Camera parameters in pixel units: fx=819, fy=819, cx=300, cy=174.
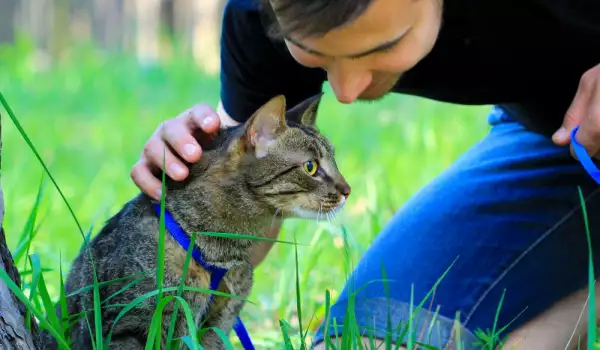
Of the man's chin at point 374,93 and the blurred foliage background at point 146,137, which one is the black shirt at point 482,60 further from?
the blurred foliage background at point 146,137

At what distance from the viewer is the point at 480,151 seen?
2.37 m

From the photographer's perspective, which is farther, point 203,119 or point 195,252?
point 203,119

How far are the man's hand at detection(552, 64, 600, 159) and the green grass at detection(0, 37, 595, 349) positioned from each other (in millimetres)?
420

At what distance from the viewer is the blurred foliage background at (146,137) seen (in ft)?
7.95

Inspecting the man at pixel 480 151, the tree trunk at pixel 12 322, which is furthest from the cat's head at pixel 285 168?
the tree trunk at pixel 12 322

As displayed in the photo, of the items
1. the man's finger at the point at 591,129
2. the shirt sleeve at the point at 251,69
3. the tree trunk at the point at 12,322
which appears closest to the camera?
the tree trunk at the point at 12,322

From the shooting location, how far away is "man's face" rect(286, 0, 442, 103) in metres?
1.39

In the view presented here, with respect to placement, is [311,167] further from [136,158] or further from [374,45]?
[136,158]

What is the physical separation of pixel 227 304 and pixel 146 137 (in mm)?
2600

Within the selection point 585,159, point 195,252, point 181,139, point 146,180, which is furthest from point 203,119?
point 585,159

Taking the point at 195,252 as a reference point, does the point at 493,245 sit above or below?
below

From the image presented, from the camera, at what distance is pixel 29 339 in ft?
4.48

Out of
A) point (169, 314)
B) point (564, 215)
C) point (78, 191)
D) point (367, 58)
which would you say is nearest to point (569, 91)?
point (564, 215)

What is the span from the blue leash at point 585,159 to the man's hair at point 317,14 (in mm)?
499
